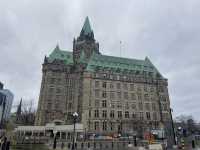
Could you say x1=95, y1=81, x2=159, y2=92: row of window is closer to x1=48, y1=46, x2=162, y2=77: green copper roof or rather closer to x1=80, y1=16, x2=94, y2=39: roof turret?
x1=48, y1=46, x2=162, y2=77: green copper roof

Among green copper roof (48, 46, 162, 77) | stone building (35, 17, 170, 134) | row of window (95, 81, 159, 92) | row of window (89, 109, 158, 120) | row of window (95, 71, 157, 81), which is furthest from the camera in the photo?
green copper roof (48, 46, 162, 77)

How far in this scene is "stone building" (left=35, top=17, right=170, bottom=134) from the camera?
75.6 meters

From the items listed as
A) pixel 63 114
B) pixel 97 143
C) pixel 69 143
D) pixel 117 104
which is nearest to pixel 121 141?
pixel 97 143

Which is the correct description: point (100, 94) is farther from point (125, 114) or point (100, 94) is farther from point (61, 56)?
point (61, 56)

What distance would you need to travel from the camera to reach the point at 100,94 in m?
78.4

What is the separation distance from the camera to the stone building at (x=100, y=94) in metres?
75.6

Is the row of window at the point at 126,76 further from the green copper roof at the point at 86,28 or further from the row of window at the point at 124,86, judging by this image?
the green copper roof at the point at 86,28

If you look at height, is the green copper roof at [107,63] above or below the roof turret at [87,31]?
below

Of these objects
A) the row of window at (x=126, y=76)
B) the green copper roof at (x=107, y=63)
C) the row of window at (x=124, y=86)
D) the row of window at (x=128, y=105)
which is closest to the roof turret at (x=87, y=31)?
the green copper roof at (x=107, y=63)

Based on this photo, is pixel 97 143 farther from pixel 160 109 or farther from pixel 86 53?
pixel 86 53

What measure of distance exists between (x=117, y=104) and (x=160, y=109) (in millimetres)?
18715

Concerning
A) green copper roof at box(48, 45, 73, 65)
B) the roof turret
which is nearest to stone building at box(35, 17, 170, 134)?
green copper roof at box(48, 45, 73, 65)

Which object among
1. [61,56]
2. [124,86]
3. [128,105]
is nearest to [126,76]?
[124,86]

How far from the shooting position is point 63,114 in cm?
7775
